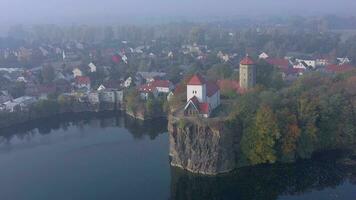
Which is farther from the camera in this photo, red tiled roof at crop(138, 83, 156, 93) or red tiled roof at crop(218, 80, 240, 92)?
red tiled roof at crop(138, 83, 156, 93)

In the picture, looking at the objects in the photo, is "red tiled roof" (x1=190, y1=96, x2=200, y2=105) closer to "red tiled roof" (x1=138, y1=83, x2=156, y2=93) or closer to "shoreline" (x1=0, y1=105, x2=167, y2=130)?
"shoreline" (x1=0, y1=105, x2=167, y2=130)

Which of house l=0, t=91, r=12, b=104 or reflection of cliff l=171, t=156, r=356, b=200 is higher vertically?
house l=0, t=91, r=12, b=104

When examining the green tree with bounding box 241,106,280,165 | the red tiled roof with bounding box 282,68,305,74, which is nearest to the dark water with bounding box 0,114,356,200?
the green tree with bounding box 241,106,280,165

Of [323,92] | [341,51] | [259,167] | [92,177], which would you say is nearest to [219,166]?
[259,167]

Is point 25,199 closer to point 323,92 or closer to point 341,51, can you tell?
point 323,92

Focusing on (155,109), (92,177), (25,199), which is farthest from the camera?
(155,109)

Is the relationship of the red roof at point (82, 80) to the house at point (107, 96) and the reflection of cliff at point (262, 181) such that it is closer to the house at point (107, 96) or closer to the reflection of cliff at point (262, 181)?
the house at point (107, 96)
